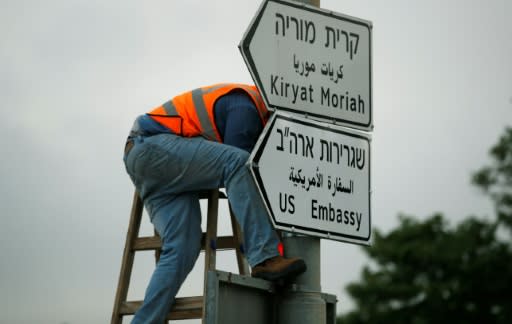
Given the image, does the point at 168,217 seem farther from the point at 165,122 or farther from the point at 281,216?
the point at 281,216

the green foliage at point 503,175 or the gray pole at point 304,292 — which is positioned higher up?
the green foliage at point 503,175

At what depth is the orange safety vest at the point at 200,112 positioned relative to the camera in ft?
18.3

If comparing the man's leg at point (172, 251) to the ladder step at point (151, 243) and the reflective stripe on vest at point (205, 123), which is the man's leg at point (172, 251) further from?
the reflective stripe on vest at point (205, 123)

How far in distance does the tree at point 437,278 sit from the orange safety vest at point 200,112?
4146cm

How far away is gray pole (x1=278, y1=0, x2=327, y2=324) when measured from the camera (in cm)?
450

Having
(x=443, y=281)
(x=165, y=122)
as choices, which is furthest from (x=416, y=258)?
(x=165, y=122)

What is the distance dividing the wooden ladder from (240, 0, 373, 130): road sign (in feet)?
3.62

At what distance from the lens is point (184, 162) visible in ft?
18.0

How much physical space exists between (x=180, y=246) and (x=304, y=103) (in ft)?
3.86

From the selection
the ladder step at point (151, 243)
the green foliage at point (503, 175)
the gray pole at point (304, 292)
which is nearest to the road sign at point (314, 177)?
the gray pole at point (304, 292)

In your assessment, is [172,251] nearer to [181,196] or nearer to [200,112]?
Result: [181,196]

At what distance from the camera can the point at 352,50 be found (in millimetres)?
5062

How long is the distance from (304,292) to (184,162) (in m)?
1.21

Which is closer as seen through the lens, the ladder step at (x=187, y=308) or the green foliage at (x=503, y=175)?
the ladder step at (x=187, y=308)
